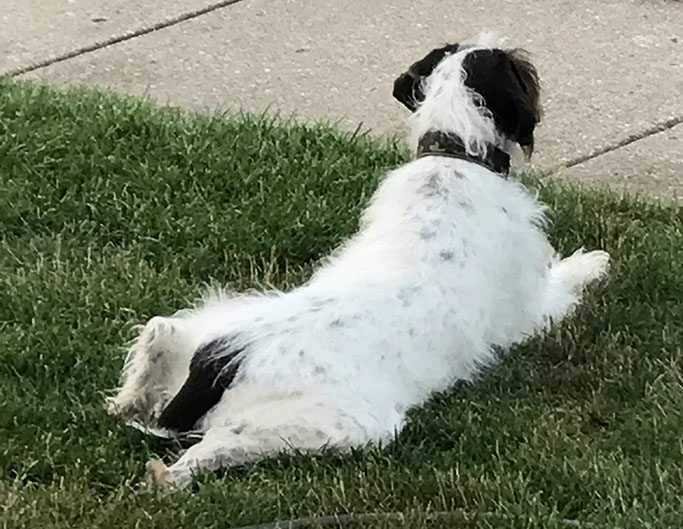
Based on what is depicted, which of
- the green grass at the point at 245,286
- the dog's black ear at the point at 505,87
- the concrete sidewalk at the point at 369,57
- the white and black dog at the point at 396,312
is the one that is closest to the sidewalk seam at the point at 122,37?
the concrete sidewalk at the point at 369,57

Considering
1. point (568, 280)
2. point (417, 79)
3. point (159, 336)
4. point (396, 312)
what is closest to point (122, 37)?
point (417, 79)

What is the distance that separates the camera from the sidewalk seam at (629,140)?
680cm

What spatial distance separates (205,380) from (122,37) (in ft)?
15.0

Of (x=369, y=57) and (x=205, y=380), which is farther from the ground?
(x=205, y=380)

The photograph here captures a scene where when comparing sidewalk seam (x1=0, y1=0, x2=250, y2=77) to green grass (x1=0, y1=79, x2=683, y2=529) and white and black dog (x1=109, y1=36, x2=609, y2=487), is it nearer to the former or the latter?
green grass (x1=0, y1=79, x2=683, y2=529)

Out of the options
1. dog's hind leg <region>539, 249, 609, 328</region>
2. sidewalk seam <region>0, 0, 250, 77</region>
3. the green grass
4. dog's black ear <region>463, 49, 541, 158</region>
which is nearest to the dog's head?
dog's black ear <region>463, 49, 541, 158</region>

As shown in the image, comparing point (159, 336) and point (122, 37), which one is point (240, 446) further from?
point (122, 37)

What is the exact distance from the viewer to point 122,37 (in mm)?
8367

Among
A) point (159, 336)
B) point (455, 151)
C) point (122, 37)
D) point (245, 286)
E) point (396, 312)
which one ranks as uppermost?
point (455, 151)

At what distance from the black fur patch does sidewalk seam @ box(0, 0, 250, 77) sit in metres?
3.99

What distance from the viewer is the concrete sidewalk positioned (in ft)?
23.2

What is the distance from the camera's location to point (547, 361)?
4961 mm

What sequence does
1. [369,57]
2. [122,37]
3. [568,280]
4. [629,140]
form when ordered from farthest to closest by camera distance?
[122,37] → [369,57] → [629,140] → [568,280]

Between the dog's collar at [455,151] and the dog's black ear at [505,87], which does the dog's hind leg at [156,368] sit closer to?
the dog's collar at [455,151]
